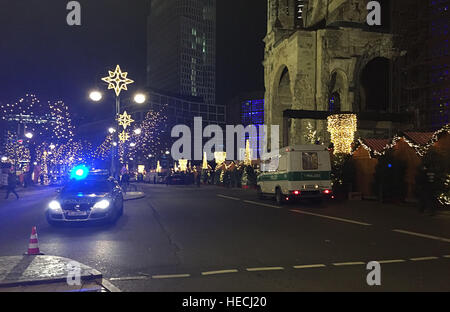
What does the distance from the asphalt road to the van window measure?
4.32 meters

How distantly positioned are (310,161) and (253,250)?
1088cm

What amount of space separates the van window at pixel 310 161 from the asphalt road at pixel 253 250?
14.2 ft

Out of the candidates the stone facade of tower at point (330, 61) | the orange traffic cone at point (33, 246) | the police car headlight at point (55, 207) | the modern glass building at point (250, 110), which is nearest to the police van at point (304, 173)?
the police car headlight at point (55, 207)

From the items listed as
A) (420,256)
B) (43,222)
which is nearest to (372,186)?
(420,256)

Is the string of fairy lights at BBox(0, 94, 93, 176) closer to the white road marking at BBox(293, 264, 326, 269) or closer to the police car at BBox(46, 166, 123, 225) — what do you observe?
the police car at BBox(46, 166, 123, 225)

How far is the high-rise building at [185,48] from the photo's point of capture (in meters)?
176

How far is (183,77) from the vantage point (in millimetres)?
173875

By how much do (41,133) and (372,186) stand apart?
138ft

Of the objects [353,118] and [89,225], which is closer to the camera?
[89,225]

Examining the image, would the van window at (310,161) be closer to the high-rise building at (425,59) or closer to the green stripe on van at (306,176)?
the green stripe on van at (306,176)

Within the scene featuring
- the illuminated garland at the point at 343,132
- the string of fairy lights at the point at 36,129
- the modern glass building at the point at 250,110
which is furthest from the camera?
the modern glass building at the point at 250,110

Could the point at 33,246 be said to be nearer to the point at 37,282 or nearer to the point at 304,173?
the point at 37,282

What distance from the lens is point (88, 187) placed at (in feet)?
43.8
